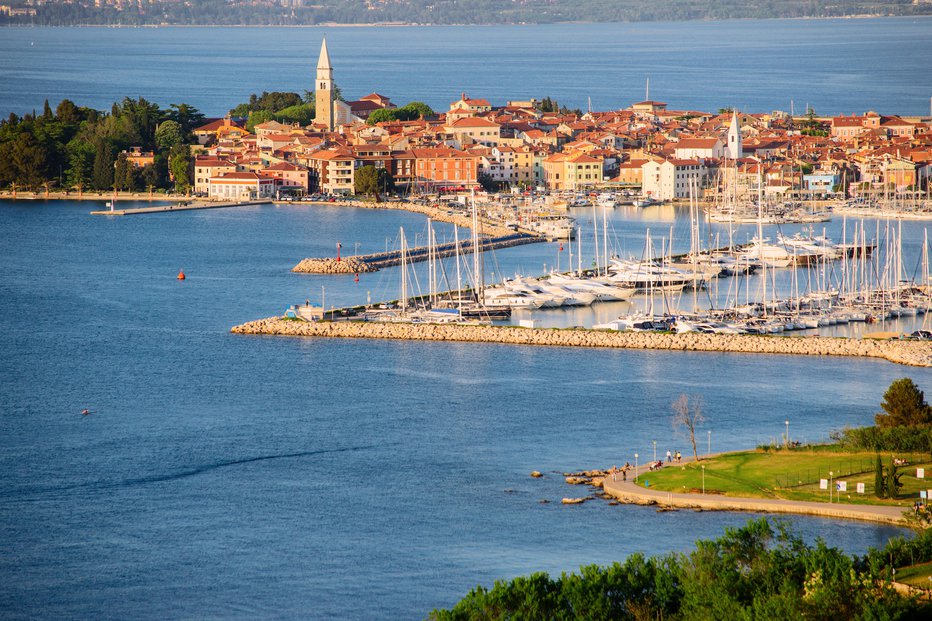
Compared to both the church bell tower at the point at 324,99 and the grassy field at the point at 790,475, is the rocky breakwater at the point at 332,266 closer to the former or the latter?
the grassy field at the point at 790,475

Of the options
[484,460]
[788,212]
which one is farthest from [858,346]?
[788,212]

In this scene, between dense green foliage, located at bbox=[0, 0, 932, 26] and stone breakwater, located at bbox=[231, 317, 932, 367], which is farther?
dense green foliage, located at bbox=[0, 0, 932, 26]

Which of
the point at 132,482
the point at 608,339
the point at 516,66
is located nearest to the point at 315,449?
the point at 132,482

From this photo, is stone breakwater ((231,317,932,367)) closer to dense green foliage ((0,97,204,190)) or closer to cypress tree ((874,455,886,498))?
cypress tree ((874,455,886,498))

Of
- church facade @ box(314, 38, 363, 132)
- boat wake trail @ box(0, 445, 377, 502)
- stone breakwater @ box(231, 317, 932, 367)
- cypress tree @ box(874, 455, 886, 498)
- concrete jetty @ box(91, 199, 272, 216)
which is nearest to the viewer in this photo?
cypress tree @ box(874, 455, 886, 498)

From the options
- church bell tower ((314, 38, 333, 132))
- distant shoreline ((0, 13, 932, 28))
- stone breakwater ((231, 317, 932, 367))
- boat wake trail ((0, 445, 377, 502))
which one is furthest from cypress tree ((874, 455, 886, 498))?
distant shoreline ((0, 13, 932, 28))

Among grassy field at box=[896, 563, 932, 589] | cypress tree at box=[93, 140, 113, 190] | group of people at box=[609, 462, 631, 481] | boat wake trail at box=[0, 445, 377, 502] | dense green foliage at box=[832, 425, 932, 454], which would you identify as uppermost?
cypress tree at box=[93, 140, 113, 190]

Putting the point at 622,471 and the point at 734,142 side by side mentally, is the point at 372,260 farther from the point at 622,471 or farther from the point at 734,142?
the point at 734,142

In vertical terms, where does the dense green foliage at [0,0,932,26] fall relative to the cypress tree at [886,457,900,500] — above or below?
above
